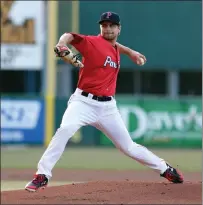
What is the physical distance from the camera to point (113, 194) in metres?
6.76

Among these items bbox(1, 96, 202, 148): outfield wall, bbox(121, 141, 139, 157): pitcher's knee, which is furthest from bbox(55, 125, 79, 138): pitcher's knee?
bbox(1, 96, 202, 148): outfield wall

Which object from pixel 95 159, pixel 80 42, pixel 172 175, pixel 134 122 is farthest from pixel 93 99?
pixel 134 122

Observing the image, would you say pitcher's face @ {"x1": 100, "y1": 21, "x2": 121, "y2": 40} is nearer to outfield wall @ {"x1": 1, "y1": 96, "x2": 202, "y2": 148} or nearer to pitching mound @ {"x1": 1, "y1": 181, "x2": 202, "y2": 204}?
pitching mound @ {"x1": 1, "y1": 181, "x2": 202, "y2": 204}

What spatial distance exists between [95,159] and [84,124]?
8263mm

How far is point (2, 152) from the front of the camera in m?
17.4

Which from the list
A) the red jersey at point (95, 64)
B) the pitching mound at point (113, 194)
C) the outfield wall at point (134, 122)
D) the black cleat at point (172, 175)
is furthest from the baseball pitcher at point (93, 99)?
the outfield wall at point (134, 122)

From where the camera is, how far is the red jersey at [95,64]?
7129 mm

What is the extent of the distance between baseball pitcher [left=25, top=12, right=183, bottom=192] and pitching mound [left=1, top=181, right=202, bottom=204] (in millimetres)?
298

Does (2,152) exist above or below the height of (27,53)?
below

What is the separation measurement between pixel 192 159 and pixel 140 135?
160 inches

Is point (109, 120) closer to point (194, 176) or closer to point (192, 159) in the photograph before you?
point (194, 176)

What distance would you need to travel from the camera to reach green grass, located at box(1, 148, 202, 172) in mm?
13516

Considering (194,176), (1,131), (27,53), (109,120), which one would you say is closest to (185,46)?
(27,53)

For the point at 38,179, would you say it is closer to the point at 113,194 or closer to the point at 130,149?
the point at 113,194
